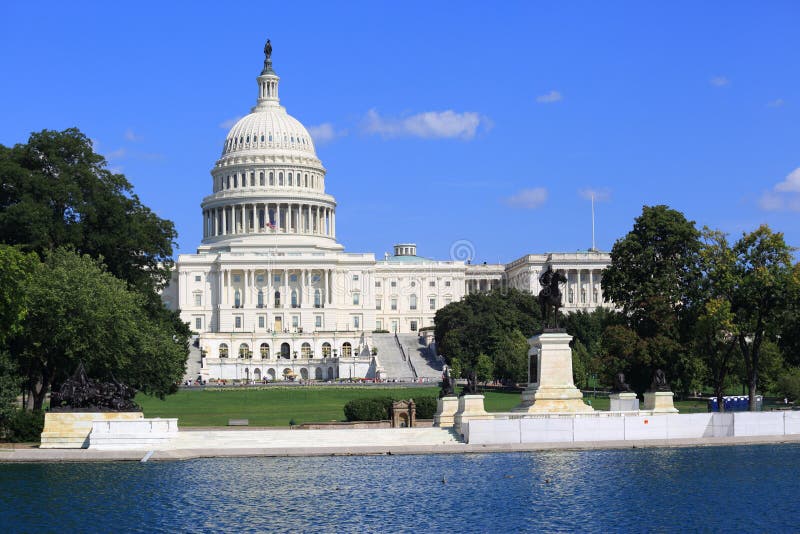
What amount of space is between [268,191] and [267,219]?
4106 millimetres

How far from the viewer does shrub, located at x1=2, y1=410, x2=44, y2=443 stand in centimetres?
4897

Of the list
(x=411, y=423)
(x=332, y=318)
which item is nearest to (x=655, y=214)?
(x=411, y=423)

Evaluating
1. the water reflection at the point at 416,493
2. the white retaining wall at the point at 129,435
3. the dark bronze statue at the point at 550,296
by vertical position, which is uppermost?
the dark bronze statue at the point at 550,296

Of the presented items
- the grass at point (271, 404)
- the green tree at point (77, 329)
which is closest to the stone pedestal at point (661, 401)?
the grass at point (271, 404)

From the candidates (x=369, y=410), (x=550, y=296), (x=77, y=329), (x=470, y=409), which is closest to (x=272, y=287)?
(x=369, y=410)

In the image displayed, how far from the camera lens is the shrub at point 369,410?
190ft

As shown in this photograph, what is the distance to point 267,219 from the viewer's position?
18512 cm

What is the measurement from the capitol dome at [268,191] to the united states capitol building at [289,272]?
7.2 inches

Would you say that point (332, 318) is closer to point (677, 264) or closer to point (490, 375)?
point (490, 375)

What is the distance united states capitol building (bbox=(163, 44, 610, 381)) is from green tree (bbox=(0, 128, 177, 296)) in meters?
91.7

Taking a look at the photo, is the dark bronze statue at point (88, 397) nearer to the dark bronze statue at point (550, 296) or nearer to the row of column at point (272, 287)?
the dark bronze statue at point (550, 296)

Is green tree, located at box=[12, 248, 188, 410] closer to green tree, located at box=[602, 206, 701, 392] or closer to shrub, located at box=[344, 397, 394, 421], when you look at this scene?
shrub, located at box=[344, 397, 394, 421]

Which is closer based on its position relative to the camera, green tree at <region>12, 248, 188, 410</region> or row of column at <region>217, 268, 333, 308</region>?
green tree at <region>12, 248, 188, 410</region>

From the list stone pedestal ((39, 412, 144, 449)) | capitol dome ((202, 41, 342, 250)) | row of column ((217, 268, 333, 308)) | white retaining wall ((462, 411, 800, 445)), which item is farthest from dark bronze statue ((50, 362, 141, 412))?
capitol dome ((202, 41, 342, 250))
